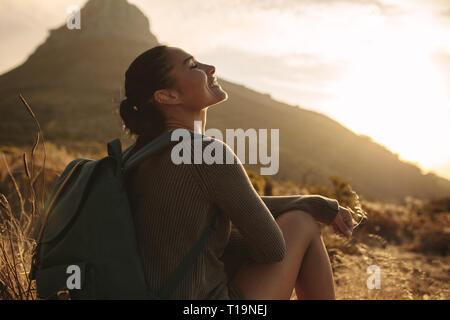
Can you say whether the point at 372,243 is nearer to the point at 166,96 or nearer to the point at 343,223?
the point at 343,223

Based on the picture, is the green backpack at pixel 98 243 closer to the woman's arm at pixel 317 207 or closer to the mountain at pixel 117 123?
the woman's arm at pixel 317 207

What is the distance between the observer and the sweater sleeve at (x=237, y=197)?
122 centimetres

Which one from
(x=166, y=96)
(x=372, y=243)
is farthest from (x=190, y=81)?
(x=372, y=243)

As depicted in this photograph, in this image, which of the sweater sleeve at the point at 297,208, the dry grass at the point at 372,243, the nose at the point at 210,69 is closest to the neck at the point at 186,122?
the nose at the point at 210,69

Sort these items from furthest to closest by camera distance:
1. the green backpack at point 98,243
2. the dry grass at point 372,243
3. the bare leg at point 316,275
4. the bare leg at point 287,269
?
1. the dry grass at point 372,243
2. the bare leg at point 316,275
3. the bare leg at point 287,269
4. the green backpack at point 98,243

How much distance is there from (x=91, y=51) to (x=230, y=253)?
7058cm

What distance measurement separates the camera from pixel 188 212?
4.01 ft

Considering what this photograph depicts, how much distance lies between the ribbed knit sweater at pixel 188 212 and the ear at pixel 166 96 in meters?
0.37

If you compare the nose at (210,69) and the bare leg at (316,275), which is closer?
the bare leg at (316,275)

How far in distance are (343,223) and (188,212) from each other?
0.86 m

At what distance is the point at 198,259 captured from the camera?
4.11ft

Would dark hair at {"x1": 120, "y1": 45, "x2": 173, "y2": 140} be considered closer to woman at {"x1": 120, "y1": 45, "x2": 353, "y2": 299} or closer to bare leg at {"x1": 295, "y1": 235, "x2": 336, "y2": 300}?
woman at {"x1": 120, "y1": 45, "x2": 353, "y2": 299}

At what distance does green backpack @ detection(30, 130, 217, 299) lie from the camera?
116 cm

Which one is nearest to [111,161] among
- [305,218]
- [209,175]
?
[209,175]
